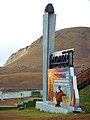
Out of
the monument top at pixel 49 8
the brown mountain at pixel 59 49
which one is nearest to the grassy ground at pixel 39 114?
the monument top at pixel 49 8

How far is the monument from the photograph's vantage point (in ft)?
72.1

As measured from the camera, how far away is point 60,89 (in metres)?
23.6

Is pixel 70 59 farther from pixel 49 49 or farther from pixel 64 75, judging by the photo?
pixel 49 49

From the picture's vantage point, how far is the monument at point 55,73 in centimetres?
2198

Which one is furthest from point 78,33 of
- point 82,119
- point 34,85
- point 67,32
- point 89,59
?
point 82,119

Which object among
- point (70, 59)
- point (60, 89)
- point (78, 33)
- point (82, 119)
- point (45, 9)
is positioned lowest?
point (82, 119)

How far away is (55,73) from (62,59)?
1.33 meters

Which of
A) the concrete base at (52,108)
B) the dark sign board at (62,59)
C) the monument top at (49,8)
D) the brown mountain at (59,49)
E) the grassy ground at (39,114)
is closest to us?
the grassy ground at (39,114)

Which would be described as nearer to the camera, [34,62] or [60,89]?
[60,89]

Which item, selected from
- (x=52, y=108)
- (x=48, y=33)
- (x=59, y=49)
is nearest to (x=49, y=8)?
(x=48, y=33)

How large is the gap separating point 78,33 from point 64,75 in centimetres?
14098

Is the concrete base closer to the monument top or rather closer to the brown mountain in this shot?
the monument top

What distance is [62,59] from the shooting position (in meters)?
24.0

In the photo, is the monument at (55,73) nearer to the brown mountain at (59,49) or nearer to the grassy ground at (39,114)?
the grassy ground at (39,114)
